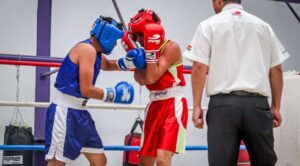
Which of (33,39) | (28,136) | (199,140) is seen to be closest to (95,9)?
(33,39)

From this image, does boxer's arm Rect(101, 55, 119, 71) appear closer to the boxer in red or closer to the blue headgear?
the boxer in red

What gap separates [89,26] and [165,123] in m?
2.52

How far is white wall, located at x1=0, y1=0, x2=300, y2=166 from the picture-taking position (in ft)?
14.5

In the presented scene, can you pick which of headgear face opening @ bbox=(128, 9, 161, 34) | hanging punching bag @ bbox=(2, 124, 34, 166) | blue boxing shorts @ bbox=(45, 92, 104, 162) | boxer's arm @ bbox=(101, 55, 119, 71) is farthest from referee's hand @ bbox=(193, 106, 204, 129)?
hanging punching bag @ bbox=(2, 124, 34, 166)

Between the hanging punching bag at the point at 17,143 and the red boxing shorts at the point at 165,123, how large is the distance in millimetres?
1609

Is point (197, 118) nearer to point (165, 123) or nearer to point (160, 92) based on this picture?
point (165, 123)

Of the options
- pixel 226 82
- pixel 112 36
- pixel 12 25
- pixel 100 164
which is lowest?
pixel 100 164

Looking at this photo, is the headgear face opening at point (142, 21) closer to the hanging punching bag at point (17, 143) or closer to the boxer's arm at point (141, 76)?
the boxer's arm at point (141, 76)

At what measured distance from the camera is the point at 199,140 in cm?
528

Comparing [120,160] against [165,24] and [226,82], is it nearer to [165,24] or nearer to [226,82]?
[165,24]

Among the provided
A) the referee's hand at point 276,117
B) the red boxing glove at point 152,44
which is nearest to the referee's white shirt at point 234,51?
the referee's hand at point 276,117

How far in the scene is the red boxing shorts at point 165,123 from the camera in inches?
97.8

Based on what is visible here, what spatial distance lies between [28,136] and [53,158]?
1709 millimetres

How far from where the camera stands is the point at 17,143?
3.77 m
